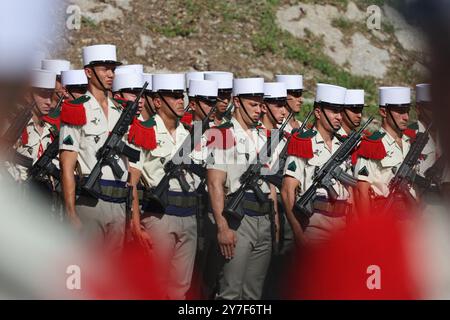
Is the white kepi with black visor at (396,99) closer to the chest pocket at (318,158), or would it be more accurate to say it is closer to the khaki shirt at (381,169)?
the khaki shirt at (381,169)

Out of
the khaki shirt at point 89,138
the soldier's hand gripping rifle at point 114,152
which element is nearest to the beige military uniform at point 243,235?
the soldier's hand gripping rifle at point 114,152

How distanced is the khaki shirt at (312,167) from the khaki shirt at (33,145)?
1.88 metres

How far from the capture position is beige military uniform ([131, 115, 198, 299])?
6211mm

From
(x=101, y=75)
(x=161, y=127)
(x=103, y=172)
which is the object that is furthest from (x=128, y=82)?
(x=103, y=172)

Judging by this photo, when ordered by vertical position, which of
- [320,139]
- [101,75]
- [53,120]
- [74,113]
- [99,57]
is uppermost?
[99,57]

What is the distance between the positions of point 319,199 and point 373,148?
568 millimetres

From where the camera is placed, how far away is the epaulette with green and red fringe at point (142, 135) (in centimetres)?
607

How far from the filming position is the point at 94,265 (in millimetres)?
5746

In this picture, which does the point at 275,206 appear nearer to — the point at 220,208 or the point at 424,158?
the point at 220,208

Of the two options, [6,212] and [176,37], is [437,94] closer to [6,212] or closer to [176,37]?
[6,212]

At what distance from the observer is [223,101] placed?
24.0ft

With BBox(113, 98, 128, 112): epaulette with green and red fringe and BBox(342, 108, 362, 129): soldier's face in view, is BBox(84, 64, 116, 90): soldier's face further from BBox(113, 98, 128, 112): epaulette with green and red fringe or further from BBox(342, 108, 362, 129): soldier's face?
BBox(342, 108, 362, 129): soldier's face

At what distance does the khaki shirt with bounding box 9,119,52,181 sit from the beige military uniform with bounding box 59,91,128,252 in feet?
2.98

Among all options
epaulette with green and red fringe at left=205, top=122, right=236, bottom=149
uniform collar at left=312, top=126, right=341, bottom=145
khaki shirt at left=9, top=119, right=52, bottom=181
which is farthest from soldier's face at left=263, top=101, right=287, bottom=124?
khaki shirt at left=9, top=119, right=52, bottom=181
